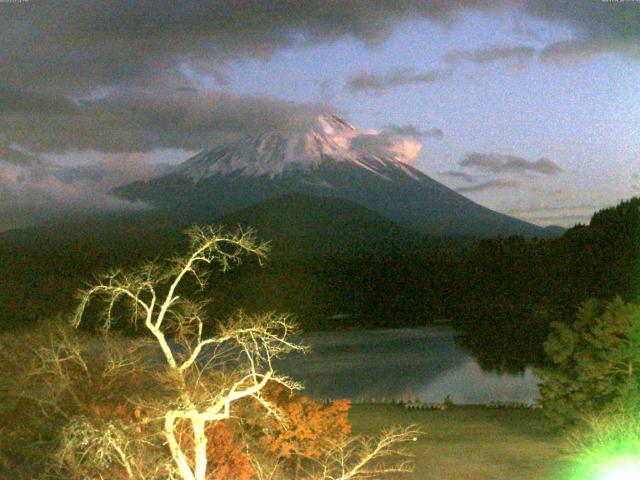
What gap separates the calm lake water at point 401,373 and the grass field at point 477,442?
4536mm

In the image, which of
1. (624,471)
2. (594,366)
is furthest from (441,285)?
(624,471)

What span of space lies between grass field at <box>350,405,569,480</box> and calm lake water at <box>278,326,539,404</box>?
454 cm

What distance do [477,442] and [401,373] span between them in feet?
51.3

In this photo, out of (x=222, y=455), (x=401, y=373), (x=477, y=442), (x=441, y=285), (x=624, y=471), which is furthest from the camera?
(x=441, y=285)

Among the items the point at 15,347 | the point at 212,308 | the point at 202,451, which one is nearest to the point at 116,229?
the point at 212,308

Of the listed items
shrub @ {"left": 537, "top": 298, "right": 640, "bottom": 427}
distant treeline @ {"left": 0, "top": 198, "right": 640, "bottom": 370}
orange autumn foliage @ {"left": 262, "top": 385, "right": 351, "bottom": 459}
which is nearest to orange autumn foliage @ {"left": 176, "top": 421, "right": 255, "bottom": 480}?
orange autumn foliage @ {"left": 262, "top": 385, "right": 351, "bottom": 459}

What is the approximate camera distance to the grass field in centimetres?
1175

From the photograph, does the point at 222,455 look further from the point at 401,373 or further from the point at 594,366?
the point at 401,373

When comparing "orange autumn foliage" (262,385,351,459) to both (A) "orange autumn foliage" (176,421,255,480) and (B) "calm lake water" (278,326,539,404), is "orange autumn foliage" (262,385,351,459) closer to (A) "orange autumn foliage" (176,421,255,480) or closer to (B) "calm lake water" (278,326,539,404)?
(A) "orange autumn foliage" (176,421,255,480)

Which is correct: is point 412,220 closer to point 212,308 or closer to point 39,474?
point 212,308

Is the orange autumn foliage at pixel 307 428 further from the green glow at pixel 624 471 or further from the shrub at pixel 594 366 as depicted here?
the shrub at pixel 594 366

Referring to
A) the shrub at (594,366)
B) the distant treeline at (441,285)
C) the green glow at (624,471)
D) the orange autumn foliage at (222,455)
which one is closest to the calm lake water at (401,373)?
the distant treeline at (441,285)

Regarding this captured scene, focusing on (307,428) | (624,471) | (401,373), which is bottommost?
(401,373)

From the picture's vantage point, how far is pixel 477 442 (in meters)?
13.8
